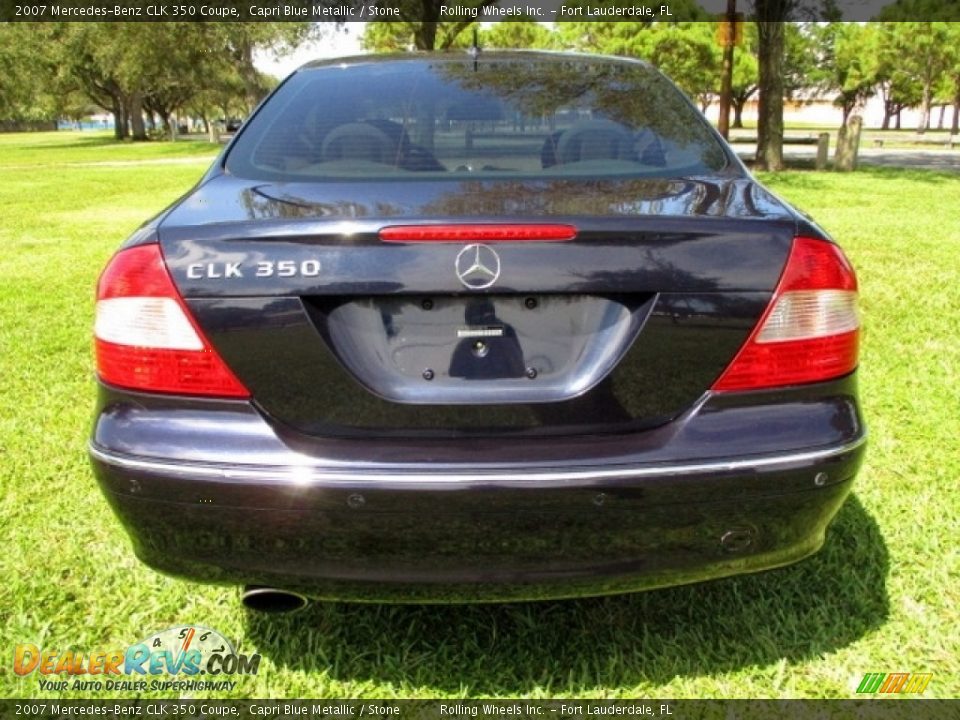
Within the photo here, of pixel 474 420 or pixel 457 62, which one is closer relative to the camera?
pixel 474 420

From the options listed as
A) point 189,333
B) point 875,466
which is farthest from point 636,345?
point 875,466

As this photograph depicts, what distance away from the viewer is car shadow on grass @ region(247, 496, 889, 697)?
2229mm

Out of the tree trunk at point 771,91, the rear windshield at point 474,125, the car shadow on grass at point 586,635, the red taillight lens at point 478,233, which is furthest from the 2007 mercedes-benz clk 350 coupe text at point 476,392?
the tree trunk at point 771,91

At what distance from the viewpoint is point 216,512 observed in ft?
5.77

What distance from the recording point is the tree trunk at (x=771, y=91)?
617 inches

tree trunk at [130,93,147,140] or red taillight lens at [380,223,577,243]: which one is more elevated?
tree trunk at [130,93,147,140]

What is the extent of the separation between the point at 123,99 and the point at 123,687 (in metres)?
60.8

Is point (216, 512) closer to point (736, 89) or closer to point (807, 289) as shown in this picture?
point (807, 289)

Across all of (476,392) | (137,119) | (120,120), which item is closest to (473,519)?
(476,392)

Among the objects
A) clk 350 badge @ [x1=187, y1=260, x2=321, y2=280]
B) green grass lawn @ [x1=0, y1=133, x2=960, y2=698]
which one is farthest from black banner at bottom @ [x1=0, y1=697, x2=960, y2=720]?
clk 350 badge @ [x1=187, y1=260, x2=321, y2=280]

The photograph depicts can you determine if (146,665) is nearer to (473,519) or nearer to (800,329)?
(473,519)

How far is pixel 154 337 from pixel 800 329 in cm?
142

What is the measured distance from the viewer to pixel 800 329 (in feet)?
5.87

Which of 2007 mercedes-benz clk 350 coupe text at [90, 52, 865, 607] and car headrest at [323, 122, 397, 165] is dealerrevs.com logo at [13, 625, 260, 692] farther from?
car headrest at [323, 122, 397, 165]
